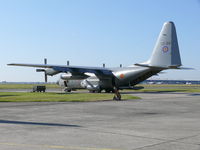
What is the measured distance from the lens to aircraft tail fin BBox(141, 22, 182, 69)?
41344 millimetres

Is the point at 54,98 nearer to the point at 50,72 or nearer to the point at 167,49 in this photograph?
the point at 167,49

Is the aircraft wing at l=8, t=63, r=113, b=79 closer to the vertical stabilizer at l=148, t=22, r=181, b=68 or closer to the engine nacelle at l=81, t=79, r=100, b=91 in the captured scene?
the engine nacelle at l=81, t=79, r=100, b=91

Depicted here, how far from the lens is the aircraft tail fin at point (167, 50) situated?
136 feet

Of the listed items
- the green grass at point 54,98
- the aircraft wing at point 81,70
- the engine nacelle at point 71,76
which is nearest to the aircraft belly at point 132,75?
the aircraft wing at point 81,70

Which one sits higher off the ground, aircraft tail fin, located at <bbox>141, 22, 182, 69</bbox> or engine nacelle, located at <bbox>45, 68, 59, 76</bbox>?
aircraft tail fin, located at <bbox>141, 22, 182, 69</bbox>

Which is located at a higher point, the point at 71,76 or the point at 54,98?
the point at 71,76

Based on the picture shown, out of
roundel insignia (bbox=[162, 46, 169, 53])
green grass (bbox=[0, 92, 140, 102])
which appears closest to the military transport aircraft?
roundel insignia (bbox=[162, 46, 169, 53])

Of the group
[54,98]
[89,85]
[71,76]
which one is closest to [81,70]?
[71,76]

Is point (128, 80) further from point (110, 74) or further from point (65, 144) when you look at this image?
point (65, 144)

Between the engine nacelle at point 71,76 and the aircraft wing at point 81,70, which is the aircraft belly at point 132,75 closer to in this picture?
the aircraft wing at point 81,70

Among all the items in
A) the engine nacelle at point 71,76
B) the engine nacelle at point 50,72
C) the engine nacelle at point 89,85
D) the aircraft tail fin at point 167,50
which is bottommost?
the engine nacelle at point 89,85

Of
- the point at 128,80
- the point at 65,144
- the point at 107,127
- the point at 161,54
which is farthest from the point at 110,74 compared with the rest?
the point at 65,144

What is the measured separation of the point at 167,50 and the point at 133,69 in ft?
22.3

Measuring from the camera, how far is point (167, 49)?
4253 cm
